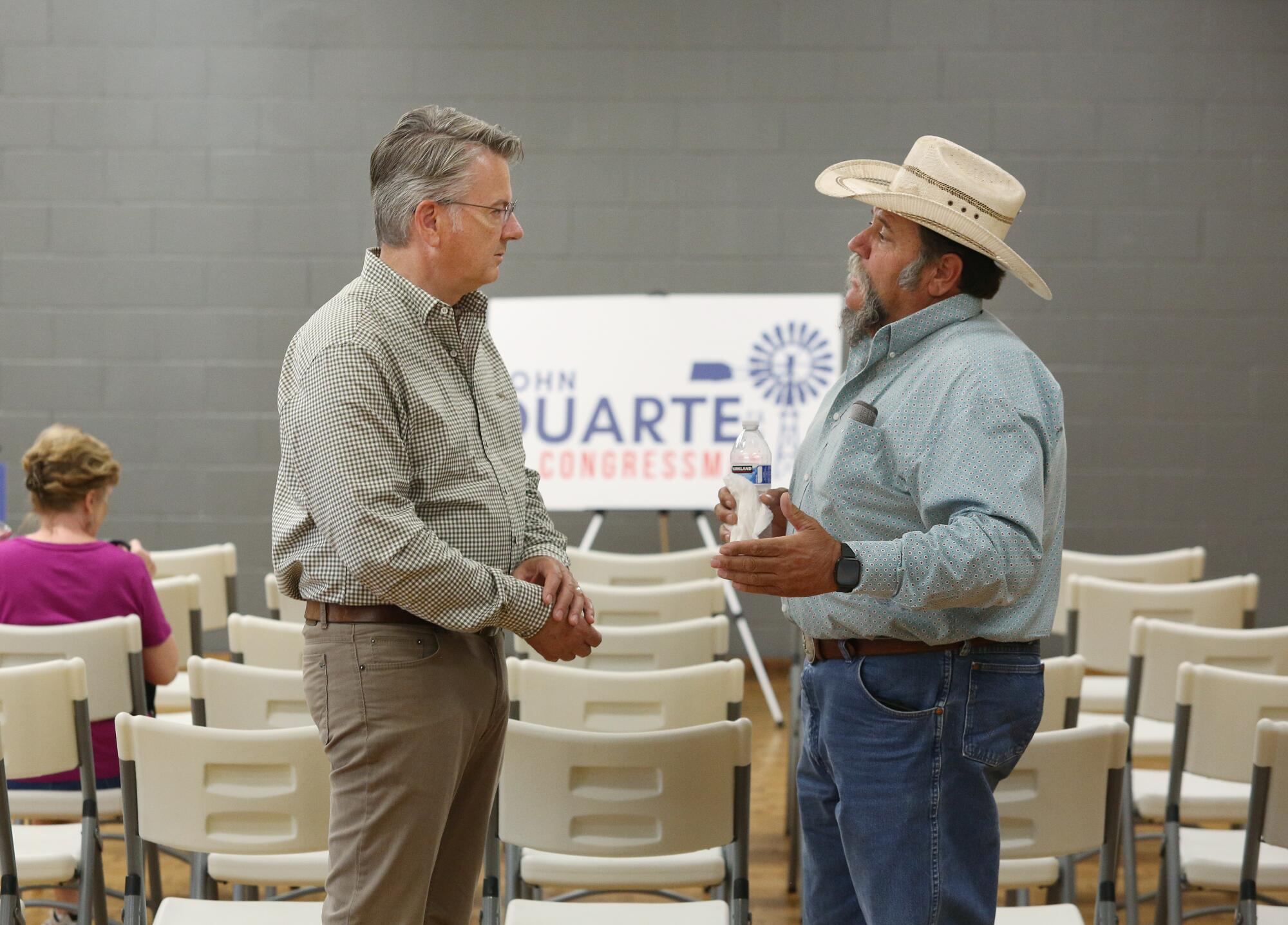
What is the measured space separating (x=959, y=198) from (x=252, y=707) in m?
1.81

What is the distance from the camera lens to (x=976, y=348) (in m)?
1.81

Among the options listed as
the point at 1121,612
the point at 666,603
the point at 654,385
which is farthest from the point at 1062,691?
the point at 654,385

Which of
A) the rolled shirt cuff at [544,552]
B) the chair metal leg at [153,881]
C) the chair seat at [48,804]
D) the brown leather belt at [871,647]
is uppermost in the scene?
the rolled shirt cuff at [544,552]

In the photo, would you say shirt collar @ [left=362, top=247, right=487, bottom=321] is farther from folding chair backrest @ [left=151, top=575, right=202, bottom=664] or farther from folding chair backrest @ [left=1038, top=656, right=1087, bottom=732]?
folding chair backrest @ [left=151, top=575, right=202, bottom=664]

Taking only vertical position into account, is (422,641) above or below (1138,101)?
below

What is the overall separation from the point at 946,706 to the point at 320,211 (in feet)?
17.3

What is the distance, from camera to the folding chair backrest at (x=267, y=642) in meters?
3.26

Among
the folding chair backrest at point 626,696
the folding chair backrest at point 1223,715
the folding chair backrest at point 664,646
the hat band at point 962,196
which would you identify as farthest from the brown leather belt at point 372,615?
the folding chair backrest at point 1223,715

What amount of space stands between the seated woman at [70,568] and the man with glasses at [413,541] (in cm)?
156

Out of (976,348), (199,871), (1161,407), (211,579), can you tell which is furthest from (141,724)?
(1161,407)

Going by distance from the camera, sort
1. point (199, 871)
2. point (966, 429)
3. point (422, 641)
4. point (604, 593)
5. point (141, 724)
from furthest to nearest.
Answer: point (604, 593) → point (199, 871) → point (141, 724) → point (422, 641) → point (966, 429)

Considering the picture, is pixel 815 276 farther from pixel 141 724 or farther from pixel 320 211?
pixel 141 724

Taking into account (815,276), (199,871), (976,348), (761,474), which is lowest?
(199,871)

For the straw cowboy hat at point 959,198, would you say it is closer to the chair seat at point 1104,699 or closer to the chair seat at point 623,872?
the chair seat at point 623,872
